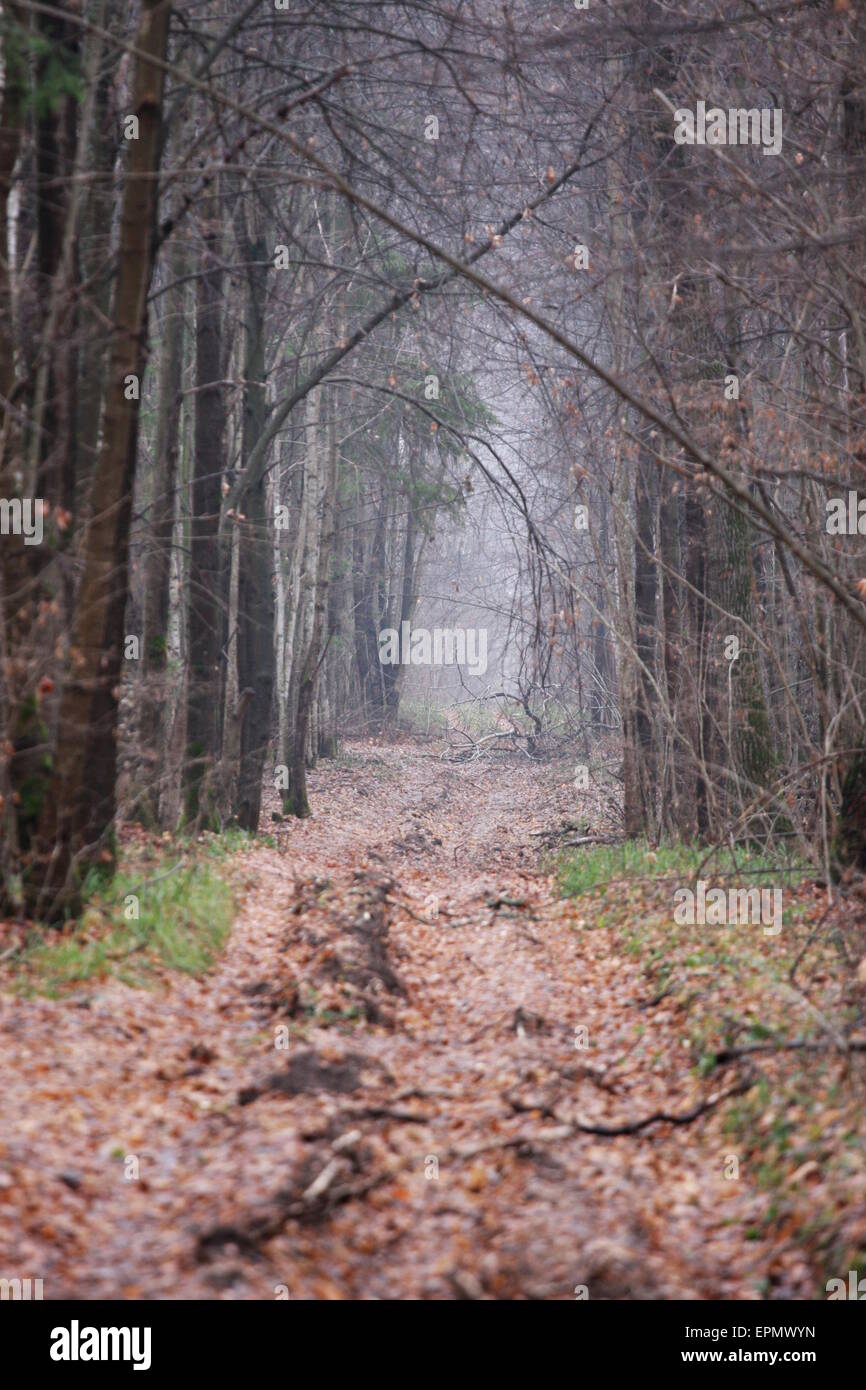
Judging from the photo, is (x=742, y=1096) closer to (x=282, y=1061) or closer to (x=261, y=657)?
(x=282, y=1061)

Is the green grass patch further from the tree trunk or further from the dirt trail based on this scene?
the tree trunk

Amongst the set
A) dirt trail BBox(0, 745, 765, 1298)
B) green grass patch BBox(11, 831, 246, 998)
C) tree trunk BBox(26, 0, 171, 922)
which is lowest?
dirt trail BBox(0, 745, 765, 1298)

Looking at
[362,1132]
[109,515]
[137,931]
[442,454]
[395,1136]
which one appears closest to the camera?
[362,1132]

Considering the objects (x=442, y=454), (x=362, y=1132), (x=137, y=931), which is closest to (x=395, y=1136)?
(x=362, y=1132)

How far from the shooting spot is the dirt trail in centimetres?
453

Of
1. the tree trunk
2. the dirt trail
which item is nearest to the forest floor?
the dirt trail

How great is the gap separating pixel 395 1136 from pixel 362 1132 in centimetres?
19

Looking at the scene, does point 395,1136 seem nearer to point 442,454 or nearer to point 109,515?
point 109,515

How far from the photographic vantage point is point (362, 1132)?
18.4 feet

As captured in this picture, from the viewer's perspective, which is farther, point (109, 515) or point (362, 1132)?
point (109, 515)

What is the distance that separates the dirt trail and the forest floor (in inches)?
0.6

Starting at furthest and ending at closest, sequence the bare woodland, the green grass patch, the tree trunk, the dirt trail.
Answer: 1. the tree trunk
2. the green grass patch
3. the bare woodland
4. the dirt trail

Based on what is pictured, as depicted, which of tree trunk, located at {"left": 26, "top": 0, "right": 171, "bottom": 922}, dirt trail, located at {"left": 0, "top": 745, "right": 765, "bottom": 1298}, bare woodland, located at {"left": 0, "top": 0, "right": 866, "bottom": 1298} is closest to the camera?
dirt trail, located at {"left": 0, "top": 745, "right": 765, "bottom": 1298}

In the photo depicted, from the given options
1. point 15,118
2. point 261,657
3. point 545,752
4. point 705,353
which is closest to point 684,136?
point 705,353
